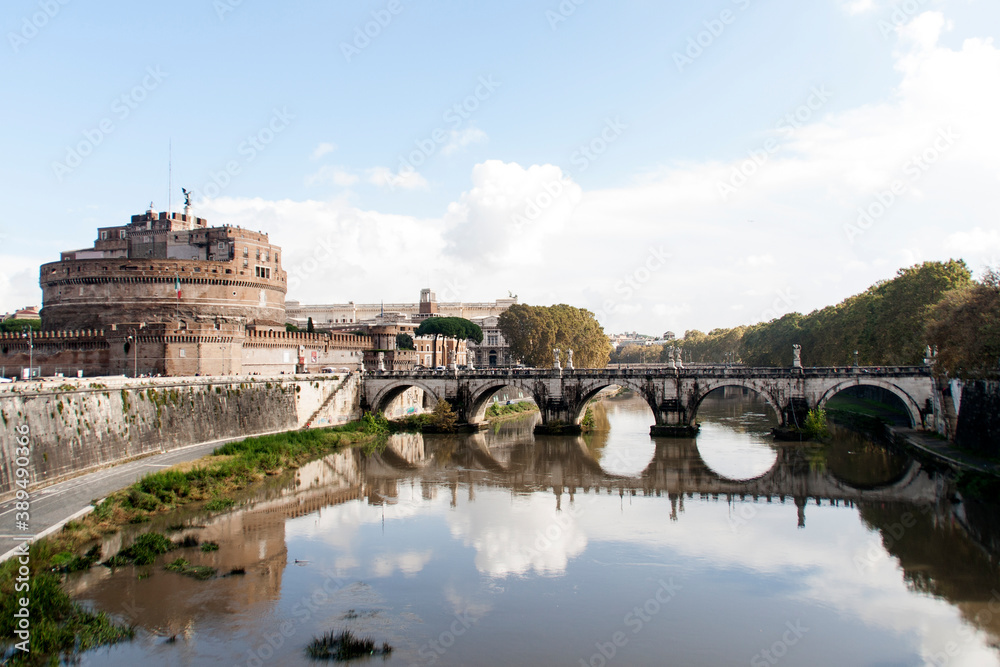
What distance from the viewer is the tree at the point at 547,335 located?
2896 inches

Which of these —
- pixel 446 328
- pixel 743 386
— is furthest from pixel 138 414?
pixel 446 328

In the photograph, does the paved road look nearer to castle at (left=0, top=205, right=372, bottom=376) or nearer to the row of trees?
castle at (left=0, top=205, right=372, bottom=376)

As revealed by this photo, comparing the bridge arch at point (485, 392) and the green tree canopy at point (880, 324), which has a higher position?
the green tree canopy at point (880, 324)

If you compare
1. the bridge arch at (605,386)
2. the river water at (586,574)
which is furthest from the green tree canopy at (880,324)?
the bridge arch at (605,386)

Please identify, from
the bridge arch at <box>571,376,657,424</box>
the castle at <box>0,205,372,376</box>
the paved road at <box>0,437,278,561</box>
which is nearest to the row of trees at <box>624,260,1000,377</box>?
the bridge arch at <box>571,376,657,424</box>

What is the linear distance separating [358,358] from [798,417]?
3451cm

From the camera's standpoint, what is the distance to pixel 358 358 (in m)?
61.5

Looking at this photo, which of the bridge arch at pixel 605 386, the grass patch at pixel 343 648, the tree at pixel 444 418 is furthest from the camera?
the tree at pixel 444 418

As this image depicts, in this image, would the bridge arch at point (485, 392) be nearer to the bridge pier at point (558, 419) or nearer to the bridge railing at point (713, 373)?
the bridge railing at point (713, 373)

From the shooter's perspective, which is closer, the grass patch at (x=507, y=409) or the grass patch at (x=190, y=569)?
the grass patch at (x=190, y=569)

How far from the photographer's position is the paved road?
18.9 meters

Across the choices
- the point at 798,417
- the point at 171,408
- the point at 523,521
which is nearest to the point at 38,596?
the point at 523,521

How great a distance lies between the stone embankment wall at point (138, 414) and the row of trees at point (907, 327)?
34213 millimetres

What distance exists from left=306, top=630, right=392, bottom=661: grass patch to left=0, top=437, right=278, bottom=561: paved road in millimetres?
7604
